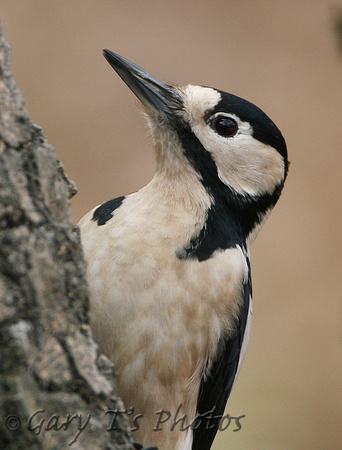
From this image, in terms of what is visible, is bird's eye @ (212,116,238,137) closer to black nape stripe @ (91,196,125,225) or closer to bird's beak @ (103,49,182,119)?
bird's beak @ (103,49,182,119)

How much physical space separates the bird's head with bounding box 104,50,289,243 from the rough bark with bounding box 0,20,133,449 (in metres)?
1.14

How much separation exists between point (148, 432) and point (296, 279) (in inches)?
159

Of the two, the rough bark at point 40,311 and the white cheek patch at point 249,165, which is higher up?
the white cheek patch at point 249,165

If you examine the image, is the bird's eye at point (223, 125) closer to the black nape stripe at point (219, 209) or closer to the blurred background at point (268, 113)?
the black nape stripe at point (219, 209)

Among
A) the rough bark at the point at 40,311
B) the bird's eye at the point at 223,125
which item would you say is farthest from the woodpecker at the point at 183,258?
the rough bark at the point at 40,311

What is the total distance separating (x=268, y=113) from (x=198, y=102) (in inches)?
165

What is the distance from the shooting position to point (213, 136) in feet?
9.33

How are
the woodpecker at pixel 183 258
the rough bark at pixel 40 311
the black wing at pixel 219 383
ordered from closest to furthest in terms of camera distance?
the rough bark at pixel 40 311 < the woodpecker at pixel 183 258 < the black wing at pixel 219 383

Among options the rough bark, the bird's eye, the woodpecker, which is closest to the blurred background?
the woodpecker

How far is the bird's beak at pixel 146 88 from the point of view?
280cm

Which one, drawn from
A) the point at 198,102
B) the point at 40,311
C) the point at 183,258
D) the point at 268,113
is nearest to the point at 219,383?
the point at 183,258

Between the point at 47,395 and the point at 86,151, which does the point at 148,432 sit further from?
the point at 86,151

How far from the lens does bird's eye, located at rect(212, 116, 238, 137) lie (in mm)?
2861

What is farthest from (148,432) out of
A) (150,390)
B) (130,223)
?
(130,223)
